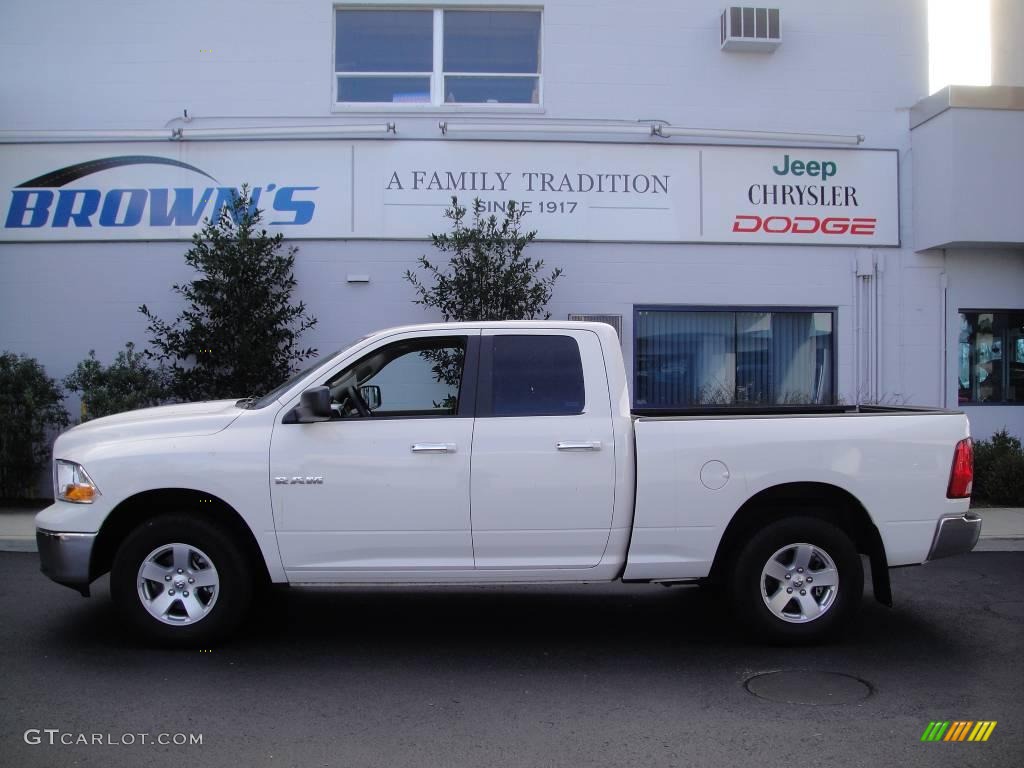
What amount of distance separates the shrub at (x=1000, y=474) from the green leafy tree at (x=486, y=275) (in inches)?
221

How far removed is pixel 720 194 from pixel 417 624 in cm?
789

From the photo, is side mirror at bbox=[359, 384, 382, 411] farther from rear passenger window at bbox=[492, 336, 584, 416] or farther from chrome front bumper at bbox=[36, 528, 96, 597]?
chrome front bumper at bbox=[36, 528, 96, 597]

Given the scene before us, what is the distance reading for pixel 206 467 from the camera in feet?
18.5

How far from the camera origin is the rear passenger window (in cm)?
585

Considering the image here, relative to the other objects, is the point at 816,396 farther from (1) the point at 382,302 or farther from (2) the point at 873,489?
(2) the point at 873,489

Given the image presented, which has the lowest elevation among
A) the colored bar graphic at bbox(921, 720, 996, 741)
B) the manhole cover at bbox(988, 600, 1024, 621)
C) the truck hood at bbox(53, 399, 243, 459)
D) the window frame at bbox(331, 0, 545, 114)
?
the colored bar graphic at bbox(921, 720, 996, 741)

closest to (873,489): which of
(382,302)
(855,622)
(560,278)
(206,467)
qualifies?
(855,622)

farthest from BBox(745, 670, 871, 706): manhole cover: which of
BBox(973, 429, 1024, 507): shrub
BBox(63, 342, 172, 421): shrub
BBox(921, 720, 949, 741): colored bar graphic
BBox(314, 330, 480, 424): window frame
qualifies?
BBox(63, 342, 172, 421): shrub

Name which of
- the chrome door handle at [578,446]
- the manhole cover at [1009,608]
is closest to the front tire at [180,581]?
the chrome door handle at [578,446]

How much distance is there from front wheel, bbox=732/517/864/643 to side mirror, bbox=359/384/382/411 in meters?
2.46

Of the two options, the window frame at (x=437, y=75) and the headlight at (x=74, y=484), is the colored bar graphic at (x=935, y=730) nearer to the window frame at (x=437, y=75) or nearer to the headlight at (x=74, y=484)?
the headlight at (x=74, y=484)

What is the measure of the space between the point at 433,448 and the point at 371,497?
47cm

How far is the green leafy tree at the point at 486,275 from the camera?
1127cm

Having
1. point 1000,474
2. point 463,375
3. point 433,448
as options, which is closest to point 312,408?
point 433,448
